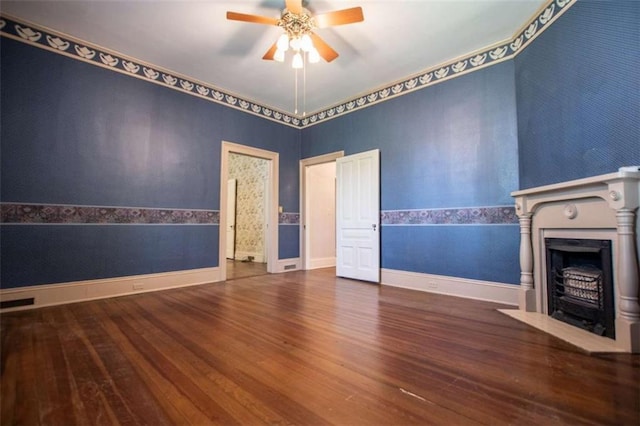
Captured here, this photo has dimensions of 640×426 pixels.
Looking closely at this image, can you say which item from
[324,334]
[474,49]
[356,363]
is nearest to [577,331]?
[356,363]

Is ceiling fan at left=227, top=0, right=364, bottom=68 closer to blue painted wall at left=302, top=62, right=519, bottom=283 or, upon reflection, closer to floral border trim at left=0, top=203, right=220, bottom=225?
blue painted wall at left=302, top=62, right=519, bottom=283

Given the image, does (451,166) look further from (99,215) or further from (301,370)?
(99,215)

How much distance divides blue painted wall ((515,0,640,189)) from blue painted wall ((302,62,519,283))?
28 cm

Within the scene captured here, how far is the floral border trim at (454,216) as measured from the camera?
3.19 metres

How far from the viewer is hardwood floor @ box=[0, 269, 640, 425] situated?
1229 mm

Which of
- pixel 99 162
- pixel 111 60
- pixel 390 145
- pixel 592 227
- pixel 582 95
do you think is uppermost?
pixel 111 60

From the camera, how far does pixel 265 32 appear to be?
10.1 ft

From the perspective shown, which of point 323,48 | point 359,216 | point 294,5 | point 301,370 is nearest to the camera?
point 301,370

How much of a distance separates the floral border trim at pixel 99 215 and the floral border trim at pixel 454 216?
2850 millimetres

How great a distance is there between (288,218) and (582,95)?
439 centimetres

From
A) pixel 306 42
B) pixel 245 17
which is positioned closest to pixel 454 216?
pixel 306 42

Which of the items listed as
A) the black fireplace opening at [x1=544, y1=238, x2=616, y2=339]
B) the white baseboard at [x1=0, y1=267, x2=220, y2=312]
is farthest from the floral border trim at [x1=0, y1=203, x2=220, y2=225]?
the black fireplace opening at [x1=544, y1=238, x2=616, y2=339]

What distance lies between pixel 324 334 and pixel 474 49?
3834 millimetres

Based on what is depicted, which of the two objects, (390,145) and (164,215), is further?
(390,145)
